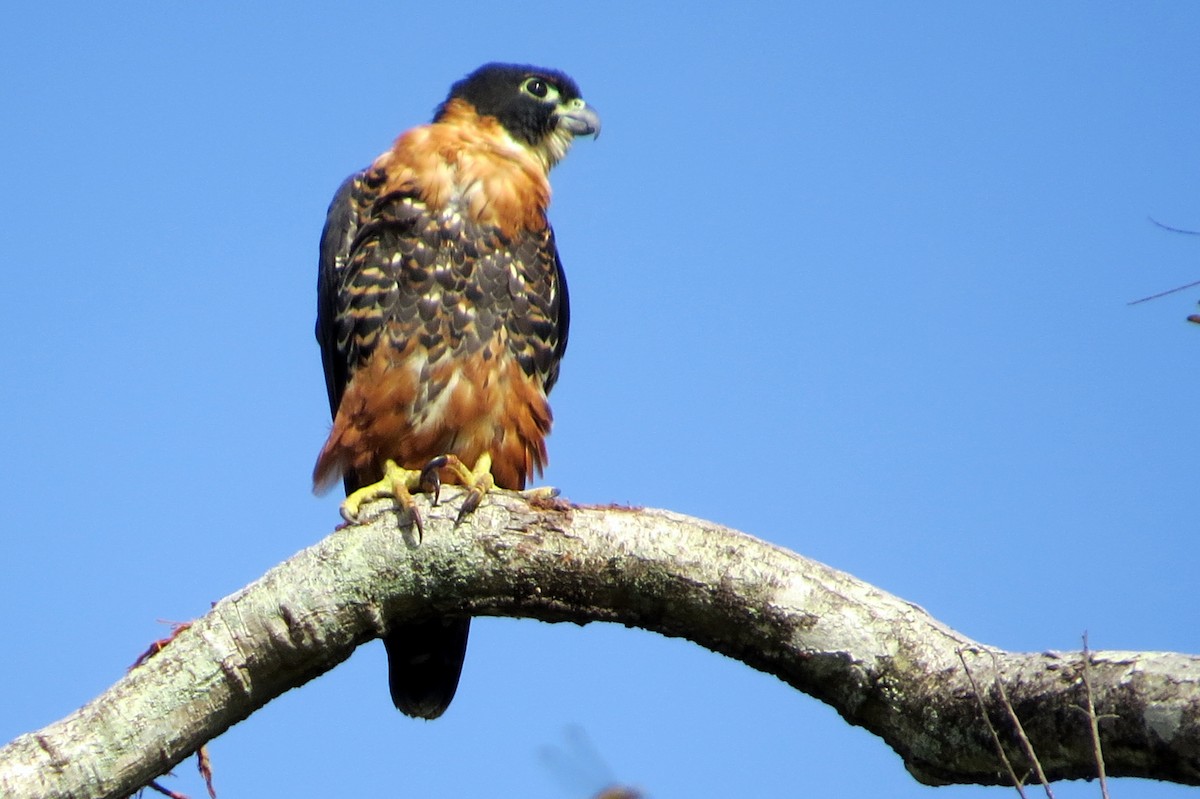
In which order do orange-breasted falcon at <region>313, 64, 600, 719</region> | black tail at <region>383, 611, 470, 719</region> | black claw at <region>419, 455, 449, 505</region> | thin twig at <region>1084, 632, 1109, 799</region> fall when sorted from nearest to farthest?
thin twig at <region>1084, 632, 1109, 799</region> < black claw at <region>419, 455, 449, 505</region> < black tail at <region>383, 611, 470, 719</region> < orange-breasted falcon at <region>313, 64, 600, 719</region>

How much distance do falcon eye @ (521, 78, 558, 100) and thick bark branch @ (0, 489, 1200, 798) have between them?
2.39 meters

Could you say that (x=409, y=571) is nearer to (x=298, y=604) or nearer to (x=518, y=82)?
(x=298, y=604)

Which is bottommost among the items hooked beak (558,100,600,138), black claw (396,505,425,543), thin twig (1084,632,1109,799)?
thin twig (1084,632,1109,799)

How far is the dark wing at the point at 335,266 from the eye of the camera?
4.40 meters

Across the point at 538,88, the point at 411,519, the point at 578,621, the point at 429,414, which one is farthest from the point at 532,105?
the point at 578,621

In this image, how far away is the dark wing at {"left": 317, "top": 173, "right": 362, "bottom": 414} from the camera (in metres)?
4.40

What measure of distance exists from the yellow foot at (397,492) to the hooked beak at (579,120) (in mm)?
1651

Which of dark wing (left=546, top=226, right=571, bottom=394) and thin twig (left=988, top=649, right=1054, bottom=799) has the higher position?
dark wing (left=546, top=226, right=571, bottom=394)

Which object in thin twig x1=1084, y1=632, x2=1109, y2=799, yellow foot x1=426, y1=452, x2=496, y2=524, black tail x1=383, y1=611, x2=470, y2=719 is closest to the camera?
thin twig x1=1084, y1=632, x2=1109, y2=799

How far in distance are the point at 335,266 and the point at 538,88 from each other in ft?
3.98

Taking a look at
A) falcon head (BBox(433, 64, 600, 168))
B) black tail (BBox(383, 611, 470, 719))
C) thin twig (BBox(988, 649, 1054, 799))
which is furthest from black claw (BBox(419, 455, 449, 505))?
falcon head (BBox(433, 64, 600, 168))

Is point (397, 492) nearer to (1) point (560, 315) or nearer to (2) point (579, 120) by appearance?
(1) point (560, 315)

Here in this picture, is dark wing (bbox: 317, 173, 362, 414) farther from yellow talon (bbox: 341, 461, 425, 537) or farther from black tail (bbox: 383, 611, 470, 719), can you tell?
black tail (bbox: 383, 611, 470, 719)

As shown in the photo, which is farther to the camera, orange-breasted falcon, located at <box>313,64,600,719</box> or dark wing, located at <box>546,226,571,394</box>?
dark wing, located at <box>546,226,571,394</box>
